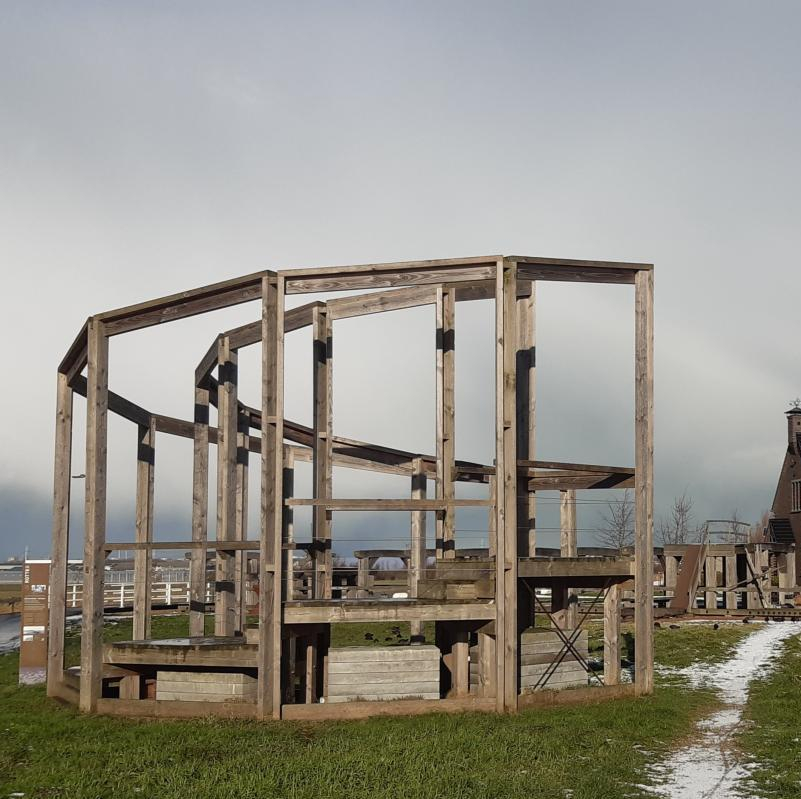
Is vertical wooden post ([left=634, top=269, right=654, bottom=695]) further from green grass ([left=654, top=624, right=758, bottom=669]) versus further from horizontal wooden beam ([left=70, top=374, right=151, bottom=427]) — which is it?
horizontal wooden beam ([left=70, top=374, right=151, bottom=427])

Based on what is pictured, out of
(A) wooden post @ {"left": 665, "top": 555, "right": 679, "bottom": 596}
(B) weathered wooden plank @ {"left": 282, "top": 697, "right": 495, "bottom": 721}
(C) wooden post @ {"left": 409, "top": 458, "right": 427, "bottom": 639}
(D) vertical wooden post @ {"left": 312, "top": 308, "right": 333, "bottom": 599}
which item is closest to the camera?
(B) weathered wooden plank @ {"left": 282, "top": 697, "right": 495, "bottom": 721}

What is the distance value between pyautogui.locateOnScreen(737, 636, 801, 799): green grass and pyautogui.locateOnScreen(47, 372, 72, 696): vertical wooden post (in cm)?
928

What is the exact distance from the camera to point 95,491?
14117 millimetres

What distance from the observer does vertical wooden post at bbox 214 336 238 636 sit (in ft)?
55.5

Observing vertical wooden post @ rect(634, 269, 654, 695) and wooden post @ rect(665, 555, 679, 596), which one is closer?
vertical wooden post @ rect(634, 269, 654, 695)

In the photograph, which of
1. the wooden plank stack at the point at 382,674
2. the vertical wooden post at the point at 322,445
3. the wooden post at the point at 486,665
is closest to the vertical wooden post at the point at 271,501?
the wooden plank stack at the point at 382,674

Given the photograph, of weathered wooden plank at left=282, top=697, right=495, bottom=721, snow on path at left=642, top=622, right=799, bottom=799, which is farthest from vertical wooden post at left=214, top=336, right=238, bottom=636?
snow on path at left=642, top=622, right=799, bottom=799

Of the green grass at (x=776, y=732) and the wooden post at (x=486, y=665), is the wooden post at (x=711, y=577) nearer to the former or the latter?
the green grass at (x=776, y=732)

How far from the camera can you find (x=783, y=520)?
156 ft

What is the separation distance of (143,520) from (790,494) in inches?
1438

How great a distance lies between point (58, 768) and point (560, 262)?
8.28 meters

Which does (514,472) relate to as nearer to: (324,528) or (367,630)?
(324,528)

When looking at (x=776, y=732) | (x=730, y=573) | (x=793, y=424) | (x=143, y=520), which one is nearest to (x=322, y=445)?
(x=143, y=520)

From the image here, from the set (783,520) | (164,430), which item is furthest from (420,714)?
(783,520)
